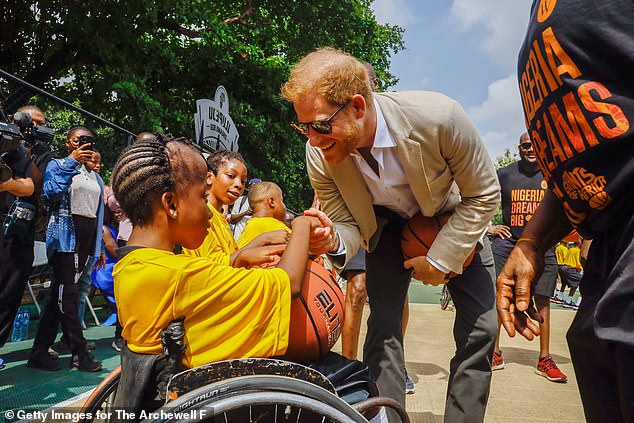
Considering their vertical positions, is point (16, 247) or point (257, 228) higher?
point (257, 228)

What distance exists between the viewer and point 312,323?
1.85m

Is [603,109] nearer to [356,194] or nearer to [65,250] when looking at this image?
[356,194]

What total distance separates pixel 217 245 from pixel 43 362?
229 centimetres

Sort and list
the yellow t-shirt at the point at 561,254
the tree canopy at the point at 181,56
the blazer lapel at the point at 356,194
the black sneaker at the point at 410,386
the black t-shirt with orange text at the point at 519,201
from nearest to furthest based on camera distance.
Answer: the blazer lapel at the point at 356,194
the black sneaker at the point at 410,386
the black t-shirt with orange text at the point at 519,201
the tree canopy at the point at 181,56
the yellow t-shirt at the point at 561,254

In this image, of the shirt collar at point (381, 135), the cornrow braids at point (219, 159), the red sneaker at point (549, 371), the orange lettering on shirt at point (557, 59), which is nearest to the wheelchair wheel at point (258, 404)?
the orange lettering on shirt at point (557, 59)

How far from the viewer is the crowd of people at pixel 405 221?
1158mm

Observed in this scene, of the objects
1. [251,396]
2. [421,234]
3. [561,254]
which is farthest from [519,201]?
[561,254]

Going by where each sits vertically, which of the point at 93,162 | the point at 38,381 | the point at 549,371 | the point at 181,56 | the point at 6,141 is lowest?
the point at 38,381

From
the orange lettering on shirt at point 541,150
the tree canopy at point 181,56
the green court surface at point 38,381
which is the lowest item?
the green court surface at point 38,381

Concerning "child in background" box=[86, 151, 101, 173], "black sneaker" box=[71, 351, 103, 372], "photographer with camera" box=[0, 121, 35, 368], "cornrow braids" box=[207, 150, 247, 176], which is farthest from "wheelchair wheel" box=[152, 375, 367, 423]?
"child in background" box=[86, 151, 101, 173]

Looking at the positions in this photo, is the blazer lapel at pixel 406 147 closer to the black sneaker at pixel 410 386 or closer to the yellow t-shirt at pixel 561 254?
the black sneaker at pixel 410 386

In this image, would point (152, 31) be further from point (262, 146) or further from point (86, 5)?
point (262, 146)

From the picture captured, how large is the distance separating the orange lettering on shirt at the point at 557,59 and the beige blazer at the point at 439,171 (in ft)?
3.13

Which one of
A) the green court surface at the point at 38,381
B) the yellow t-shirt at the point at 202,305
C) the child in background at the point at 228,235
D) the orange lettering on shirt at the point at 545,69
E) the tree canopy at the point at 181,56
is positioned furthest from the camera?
the tree canopy at the point at 181,56
